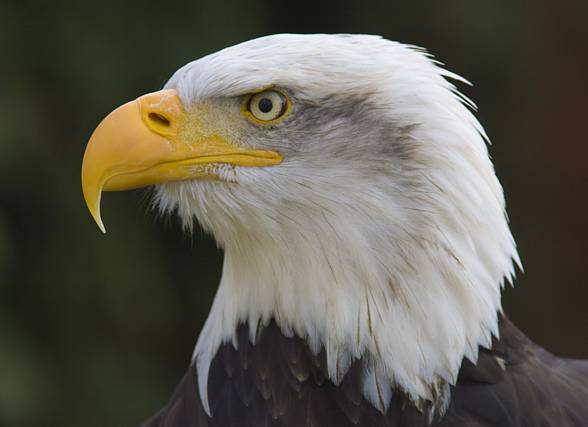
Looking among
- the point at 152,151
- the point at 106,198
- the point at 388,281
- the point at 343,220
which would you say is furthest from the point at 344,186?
the point at 106,198

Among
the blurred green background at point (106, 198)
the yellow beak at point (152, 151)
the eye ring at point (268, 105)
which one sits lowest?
the blurred green background at point (106, 198)

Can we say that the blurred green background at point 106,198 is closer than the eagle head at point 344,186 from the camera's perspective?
No

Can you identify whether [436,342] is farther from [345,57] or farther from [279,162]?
[345,57]

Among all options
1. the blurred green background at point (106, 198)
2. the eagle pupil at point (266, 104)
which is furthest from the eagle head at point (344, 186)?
the blurred green background at point (106, 198)

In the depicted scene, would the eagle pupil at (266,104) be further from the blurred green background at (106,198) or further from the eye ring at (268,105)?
the blurred green background at (106,198)

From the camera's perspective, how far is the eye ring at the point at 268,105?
243 cm

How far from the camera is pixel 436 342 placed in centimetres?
240

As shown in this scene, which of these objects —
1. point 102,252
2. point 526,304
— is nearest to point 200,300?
point 102,252

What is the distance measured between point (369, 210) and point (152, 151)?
0.55 meters

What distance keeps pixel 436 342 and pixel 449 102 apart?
0.60 metres

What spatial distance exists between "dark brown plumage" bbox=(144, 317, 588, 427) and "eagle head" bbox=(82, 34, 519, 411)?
40 mm

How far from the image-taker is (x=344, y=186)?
7.93 ft

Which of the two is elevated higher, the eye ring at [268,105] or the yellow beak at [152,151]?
the eye ring at [268,105]

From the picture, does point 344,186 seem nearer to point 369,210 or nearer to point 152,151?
point 369,210
